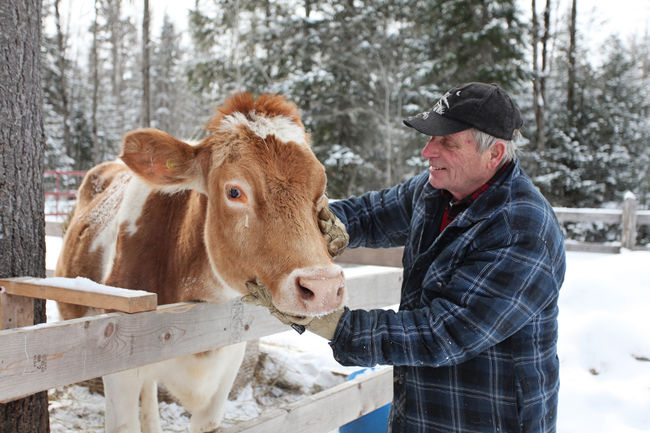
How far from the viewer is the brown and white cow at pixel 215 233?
1.99 metres

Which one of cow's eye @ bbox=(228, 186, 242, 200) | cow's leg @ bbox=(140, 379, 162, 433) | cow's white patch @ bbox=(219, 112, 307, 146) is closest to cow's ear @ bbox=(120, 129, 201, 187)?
cow's white patch @ bbox=(219, 112, 307, 146)

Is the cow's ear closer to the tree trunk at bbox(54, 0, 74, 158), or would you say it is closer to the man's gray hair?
the man's gray hair

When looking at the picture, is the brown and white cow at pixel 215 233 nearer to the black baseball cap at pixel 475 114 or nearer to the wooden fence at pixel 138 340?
the wooden fence at pixel 138 340

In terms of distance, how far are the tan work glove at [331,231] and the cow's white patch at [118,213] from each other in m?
1.14

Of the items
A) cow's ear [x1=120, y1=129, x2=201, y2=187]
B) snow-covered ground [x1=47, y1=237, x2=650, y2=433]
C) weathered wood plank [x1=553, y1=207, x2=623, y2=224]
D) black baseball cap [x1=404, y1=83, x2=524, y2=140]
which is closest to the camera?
black baseball cap [x1=404, y1=83, x2=524, y2=140]

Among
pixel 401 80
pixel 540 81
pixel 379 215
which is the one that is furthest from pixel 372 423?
pixel 540 81

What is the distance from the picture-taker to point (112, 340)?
5.94 feet

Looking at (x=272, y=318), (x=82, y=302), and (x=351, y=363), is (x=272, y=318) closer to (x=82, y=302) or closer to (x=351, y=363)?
(x=351, y=363)

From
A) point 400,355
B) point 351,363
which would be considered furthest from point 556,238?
point 351,363

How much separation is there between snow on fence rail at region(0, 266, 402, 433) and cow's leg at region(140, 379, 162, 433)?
3.31 ft

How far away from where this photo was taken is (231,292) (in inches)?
98.0

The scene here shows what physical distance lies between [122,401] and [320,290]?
1.61 m

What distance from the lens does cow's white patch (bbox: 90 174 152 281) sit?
300cm

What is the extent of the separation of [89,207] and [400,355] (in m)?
2.98
